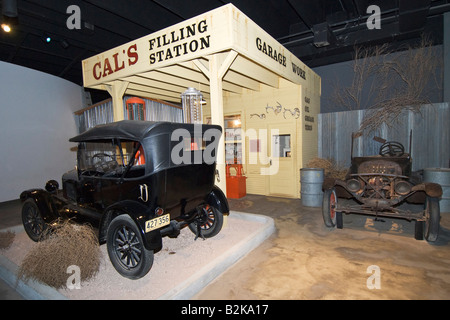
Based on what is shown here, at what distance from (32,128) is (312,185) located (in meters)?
9.65

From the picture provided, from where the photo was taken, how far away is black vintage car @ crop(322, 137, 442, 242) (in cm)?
394

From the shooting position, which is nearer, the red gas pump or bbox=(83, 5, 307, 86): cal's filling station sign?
bbox=(83, 5, 307, 86): cal's filling station sign

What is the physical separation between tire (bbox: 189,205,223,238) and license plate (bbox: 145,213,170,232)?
895 mm

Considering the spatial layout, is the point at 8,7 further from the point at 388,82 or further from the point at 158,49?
the point at 388,82

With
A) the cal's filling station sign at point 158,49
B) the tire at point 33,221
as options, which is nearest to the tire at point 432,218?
the cal's filling station sign at point 158,49

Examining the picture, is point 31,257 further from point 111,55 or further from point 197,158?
point 111,55

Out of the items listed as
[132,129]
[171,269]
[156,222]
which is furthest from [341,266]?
[132,129]

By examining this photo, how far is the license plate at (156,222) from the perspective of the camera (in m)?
2.85

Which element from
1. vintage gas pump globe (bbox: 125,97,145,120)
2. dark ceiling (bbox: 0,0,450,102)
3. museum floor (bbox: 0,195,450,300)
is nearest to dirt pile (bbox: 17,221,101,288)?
museum floor (bbox: 0,195,450,300)

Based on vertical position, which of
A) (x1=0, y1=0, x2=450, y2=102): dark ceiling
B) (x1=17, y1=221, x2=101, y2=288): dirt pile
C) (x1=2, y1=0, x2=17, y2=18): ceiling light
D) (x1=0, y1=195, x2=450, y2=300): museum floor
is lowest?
(x1=0, y1=195, x2=450, y2=300): museum floor

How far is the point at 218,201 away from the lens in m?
4.17

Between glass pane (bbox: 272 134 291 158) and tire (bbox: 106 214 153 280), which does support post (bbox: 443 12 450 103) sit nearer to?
glass pane (bbox: 272 134 291 158)

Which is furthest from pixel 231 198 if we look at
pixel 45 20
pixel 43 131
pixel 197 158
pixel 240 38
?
pixel 45 20

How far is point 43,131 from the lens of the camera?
8.62 metres
